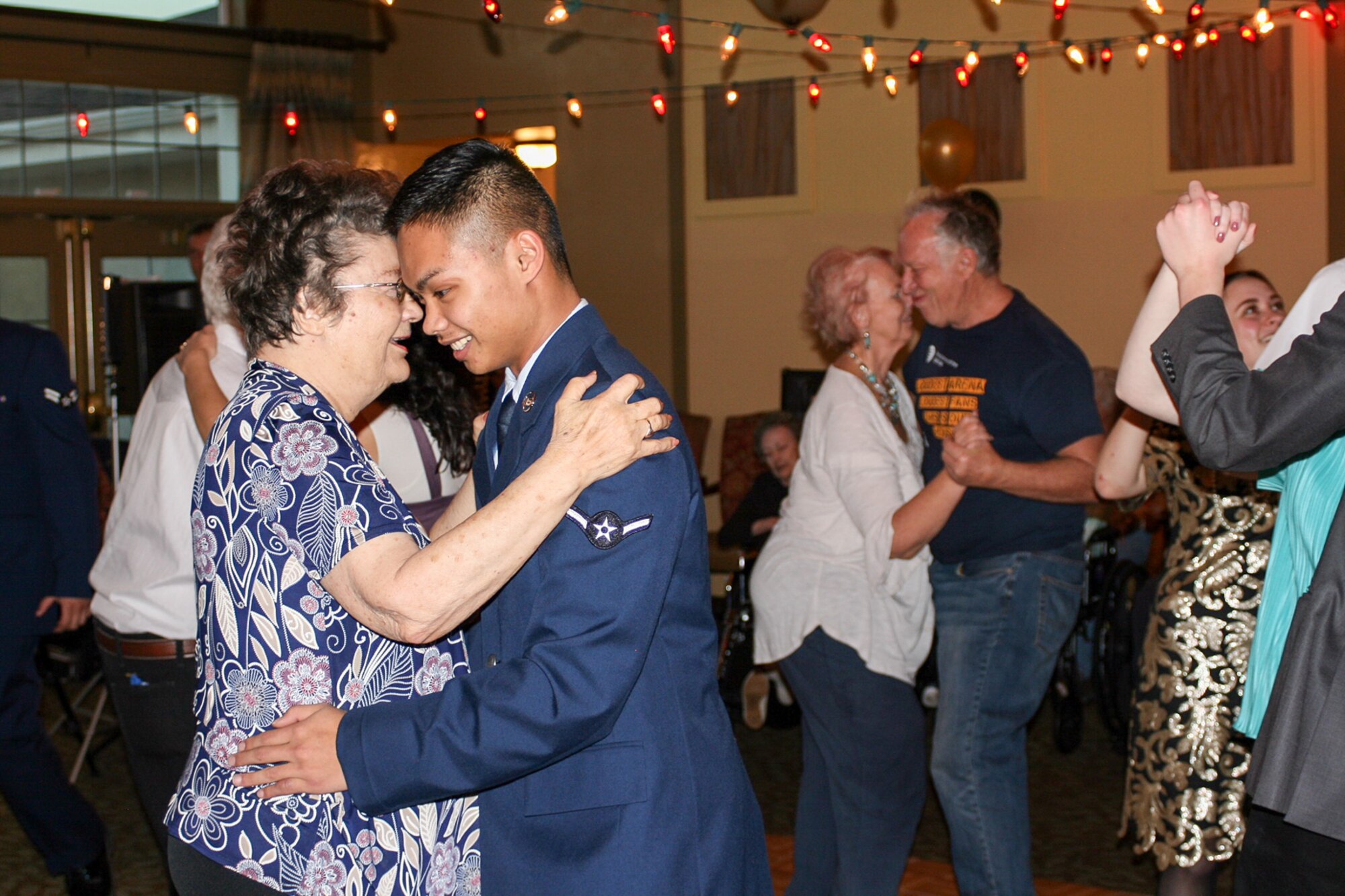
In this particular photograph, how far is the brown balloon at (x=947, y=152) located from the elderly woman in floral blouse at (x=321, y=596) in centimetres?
580

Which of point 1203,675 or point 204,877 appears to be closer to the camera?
point 204,877

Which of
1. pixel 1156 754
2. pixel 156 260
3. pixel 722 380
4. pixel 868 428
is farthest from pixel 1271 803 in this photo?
pixel 156 260

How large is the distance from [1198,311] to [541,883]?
1.18m

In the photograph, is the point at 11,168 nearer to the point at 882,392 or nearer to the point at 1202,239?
the point at 882,392

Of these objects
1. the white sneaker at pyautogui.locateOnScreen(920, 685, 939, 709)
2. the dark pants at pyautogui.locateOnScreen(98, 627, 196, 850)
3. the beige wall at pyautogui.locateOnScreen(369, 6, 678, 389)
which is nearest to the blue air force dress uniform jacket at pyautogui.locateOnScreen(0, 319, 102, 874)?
the dark pants at pyautogui.locateOnScreen(98, 627, 196, 850)

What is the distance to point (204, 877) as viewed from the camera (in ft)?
5.04

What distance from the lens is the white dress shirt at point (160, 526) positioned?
8.57 ft

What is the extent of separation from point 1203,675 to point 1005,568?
1.60 feet

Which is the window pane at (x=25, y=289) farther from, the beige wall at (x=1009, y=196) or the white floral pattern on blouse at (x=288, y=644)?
the white floral pattern on blouse at (x=288, y=644)

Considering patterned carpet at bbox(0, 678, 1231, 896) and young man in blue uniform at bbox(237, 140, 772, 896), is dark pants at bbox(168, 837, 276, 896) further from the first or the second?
patterned carpet at bbox(0, 678, 1231, 896)

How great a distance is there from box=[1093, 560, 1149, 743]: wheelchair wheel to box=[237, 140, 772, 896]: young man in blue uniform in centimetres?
356

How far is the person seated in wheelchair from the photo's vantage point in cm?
590

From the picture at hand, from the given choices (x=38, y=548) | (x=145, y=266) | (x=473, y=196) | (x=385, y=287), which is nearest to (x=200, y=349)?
(x=385, y=287)

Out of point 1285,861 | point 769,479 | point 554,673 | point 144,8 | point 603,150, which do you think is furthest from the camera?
point 144,8
